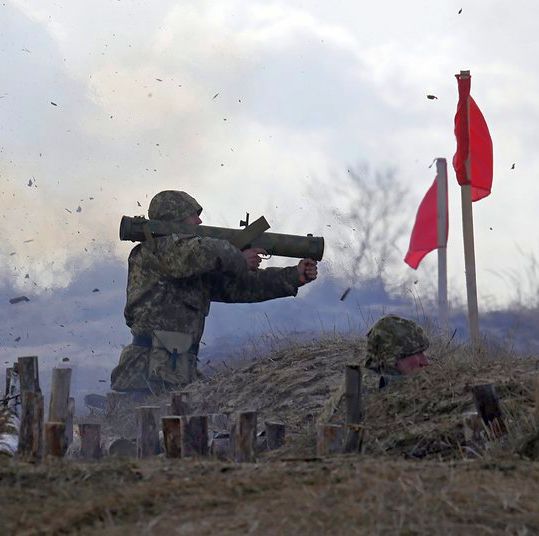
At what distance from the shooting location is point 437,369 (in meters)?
8.28

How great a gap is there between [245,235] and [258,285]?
2.43 feet

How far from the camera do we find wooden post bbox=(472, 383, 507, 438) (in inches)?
254

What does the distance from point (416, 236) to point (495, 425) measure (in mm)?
12149

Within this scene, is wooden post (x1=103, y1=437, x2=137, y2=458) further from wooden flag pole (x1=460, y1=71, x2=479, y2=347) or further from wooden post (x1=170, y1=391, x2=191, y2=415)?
wooden flag pole (x1=460, y1=71, x2=479, y2=347)

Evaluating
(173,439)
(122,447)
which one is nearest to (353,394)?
(173,439)

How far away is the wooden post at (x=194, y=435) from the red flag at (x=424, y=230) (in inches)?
466

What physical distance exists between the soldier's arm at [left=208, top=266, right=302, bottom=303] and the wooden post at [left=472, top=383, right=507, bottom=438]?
6.35 meters

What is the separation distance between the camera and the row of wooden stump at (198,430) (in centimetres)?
622

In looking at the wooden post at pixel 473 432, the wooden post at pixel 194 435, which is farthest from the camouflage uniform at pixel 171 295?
the wooden post at pixel 473 432

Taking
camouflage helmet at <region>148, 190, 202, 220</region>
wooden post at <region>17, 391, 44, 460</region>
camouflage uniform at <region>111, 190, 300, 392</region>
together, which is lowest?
wooden post at <region>17, 391, 44, 460</region>

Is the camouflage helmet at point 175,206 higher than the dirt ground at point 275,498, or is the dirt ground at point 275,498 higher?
the camouflage helmet at point 175,206

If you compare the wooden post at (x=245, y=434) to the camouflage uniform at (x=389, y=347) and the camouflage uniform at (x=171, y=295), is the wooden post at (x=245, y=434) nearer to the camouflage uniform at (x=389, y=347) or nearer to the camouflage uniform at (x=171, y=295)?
the camouflage uniform at (x=389, y=347)

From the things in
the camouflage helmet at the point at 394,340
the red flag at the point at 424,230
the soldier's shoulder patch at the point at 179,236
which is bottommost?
the camouflage helmet at the point at 394,340

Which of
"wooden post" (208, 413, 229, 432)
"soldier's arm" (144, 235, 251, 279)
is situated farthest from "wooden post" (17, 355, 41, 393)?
"soldier's arm" (144, 235, 251, 279)
